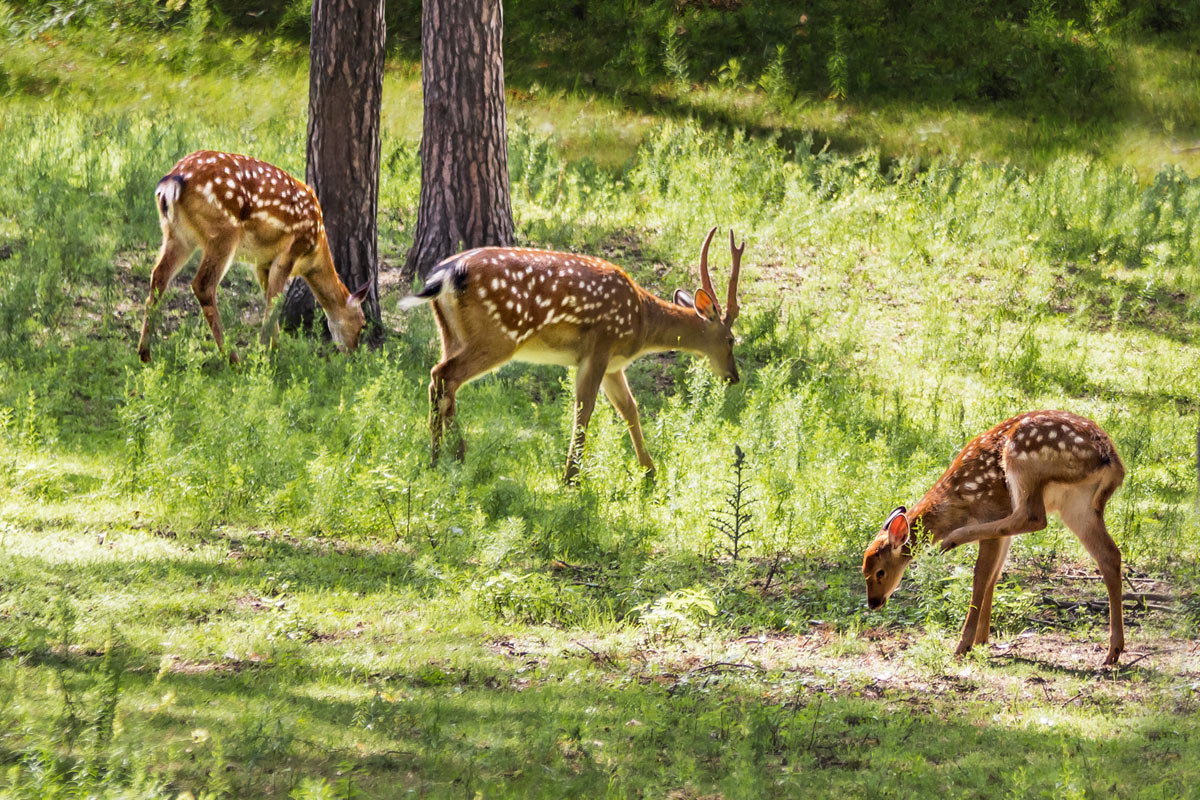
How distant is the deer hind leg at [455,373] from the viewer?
8.77m

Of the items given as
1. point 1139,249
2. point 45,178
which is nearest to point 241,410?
point 45,178

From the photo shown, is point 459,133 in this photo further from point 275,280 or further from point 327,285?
point 275,280

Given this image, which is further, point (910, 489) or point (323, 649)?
point (910, 489)

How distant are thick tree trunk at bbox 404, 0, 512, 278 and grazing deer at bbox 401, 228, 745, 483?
142 inches

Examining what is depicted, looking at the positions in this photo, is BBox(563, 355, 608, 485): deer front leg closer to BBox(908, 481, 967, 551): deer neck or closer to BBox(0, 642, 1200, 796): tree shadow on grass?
BBox(908, 481, 967, 551): deer neck

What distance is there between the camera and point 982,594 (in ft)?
20.4

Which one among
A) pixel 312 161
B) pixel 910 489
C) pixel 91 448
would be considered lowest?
pixel 91 448

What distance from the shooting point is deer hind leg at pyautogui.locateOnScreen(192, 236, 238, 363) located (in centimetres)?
1028

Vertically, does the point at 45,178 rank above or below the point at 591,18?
below

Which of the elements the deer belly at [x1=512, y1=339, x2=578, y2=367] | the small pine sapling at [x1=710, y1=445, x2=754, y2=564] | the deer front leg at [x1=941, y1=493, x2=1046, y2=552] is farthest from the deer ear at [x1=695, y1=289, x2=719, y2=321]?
the deer front leg at [x1=941, y1=493, x2=1046, y2=552]

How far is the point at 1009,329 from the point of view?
13.1m

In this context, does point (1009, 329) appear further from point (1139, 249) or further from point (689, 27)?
point (689, 27)

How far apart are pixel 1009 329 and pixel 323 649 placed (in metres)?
9.47

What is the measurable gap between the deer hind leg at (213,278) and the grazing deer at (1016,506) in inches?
235
